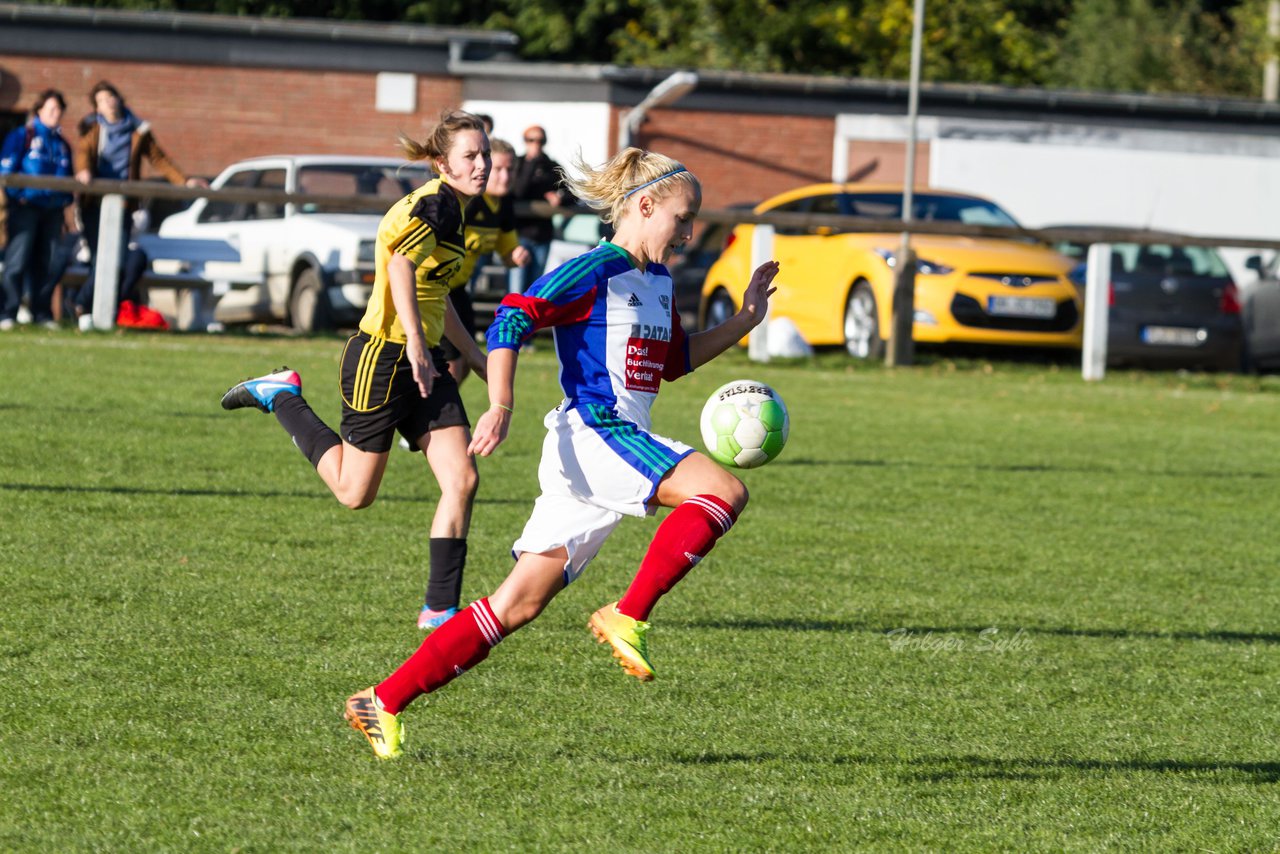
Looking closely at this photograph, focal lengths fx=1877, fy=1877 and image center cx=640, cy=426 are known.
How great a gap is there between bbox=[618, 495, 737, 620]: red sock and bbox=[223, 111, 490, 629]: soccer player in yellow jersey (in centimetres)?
177

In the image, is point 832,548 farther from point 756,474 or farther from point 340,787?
point 340,787

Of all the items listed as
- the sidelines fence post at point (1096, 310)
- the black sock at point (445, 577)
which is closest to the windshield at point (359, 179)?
the sidelines fence post at point (1096, 310)

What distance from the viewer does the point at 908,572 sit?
27.2ft

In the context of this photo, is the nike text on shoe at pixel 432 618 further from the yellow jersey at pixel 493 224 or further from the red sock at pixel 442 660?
the yellow jersey at pixel 493 224

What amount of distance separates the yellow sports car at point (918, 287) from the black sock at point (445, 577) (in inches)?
465

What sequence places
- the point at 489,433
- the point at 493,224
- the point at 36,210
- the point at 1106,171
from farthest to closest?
the point at 1106,171, the point at 36,210, the point at 493,224, the point at 489,433

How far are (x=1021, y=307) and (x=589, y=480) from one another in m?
13.9

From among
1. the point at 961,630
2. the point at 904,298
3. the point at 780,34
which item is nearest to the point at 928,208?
the point at 904,298

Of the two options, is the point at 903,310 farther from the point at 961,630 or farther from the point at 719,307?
the point at 961,630

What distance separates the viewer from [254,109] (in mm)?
28562

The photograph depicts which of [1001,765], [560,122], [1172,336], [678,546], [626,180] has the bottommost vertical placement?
[1001,765]

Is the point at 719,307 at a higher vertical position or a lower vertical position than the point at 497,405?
lower

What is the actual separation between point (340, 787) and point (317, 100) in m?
25.0

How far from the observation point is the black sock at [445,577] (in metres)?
6.68
